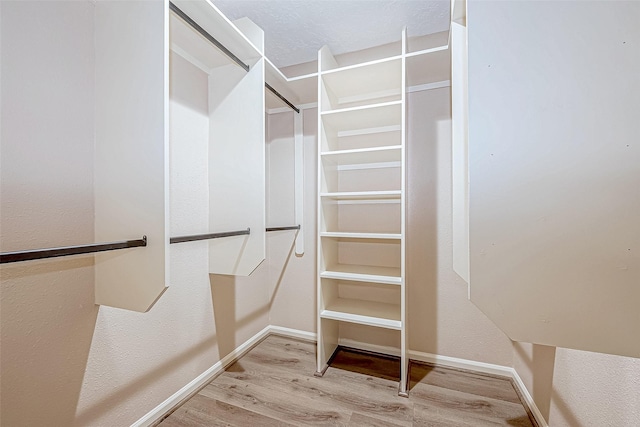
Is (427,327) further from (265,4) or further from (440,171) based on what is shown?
(265,4)

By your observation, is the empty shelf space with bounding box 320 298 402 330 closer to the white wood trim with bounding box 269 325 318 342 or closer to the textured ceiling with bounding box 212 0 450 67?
the white wood trim with bounding box 269 325 318 342

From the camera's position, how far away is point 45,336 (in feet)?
3.18

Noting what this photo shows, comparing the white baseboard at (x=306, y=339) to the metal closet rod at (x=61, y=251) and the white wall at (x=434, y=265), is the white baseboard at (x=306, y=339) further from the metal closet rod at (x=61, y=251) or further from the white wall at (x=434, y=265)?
the metal closet rod at (x=61, y=251)

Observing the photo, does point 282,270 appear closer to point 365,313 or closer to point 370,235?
point 365,313

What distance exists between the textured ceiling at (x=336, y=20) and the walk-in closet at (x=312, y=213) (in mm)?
16

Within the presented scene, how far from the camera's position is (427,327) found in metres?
1.94

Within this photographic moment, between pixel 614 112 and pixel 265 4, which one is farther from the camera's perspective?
pixel 265 4

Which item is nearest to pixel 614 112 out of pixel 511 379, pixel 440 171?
pixel 440 171

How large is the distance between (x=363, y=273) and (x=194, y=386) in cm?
128

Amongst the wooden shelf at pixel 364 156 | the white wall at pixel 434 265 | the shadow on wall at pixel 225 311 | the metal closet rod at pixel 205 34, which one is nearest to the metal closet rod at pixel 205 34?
the metal closet rod at pixel 205 34

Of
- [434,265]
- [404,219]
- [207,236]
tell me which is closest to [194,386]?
[207,236]

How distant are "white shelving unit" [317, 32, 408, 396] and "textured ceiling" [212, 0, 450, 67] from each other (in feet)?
0.48

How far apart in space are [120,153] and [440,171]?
1.90m

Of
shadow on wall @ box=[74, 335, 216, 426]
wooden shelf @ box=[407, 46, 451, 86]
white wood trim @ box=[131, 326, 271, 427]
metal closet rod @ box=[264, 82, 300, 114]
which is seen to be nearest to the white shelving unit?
wooden shelf @ box=[407, 46, 451, 86]
